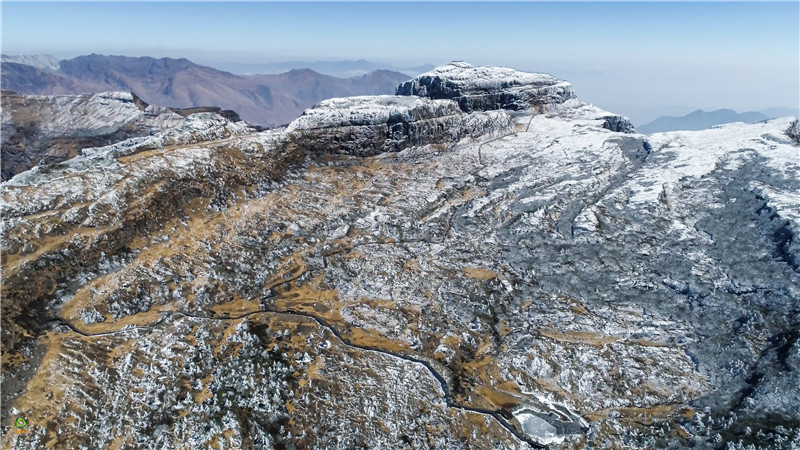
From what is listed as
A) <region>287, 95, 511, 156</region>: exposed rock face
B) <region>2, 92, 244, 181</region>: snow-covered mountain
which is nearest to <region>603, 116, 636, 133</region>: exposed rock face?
Result: <region>287, 95, 511, 156</region>: exposed rock face

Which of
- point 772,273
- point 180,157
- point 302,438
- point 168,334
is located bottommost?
point 302,438

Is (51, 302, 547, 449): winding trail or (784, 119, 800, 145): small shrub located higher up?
(784, 119, 800, 145): small shrub

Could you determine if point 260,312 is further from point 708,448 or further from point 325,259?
point 708,448

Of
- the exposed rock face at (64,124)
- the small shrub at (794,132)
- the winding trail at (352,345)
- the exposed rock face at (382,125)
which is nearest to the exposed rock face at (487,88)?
the exposed rock face at (382,125)

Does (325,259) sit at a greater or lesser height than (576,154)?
lesser

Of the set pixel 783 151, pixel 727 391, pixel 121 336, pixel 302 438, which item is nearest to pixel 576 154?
pixel 783 151

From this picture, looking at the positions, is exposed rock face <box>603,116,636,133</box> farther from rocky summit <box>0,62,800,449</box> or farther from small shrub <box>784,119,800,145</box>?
small shrub <box>784,119,800,145</box>

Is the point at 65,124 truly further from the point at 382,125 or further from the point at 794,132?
the point at 794,132
